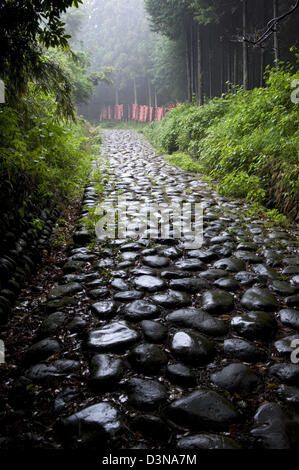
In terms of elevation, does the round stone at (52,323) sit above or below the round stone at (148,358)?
above

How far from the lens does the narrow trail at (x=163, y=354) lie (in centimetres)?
146

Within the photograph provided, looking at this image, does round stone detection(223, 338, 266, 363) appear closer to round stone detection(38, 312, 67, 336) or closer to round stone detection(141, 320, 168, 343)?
round stone detection(141, 320, 168, 343)

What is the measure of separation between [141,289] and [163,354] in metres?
0.89

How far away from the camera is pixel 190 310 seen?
2.42 meters

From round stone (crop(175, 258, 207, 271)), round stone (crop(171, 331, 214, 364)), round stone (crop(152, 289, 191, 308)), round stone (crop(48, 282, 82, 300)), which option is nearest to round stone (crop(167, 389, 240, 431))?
round stone (crop(171, 331, 214, 364))

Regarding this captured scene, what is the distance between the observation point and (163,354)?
77.6 inches

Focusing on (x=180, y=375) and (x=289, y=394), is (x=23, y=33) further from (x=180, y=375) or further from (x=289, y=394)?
(x=289, y=394)

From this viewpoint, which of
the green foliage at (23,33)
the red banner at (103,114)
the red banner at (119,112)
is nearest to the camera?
the green foliage at (23,33)

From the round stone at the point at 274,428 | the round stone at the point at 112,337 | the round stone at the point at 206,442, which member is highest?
the round stone at the point at 112,337

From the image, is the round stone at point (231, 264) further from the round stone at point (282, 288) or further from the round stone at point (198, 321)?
the round stone at point (198, 321)

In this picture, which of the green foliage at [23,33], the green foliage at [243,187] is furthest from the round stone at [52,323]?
the green foliage at [243,187]

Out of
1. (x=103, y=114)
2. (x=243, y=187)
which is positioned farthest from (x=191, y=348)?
(x=103, y=114)

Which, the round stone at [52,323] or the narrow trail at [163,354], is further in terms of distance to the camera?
the round stone at [52,323]

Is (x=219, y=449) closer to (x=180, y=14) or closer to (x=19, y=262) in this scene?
(x=19, y=262)
